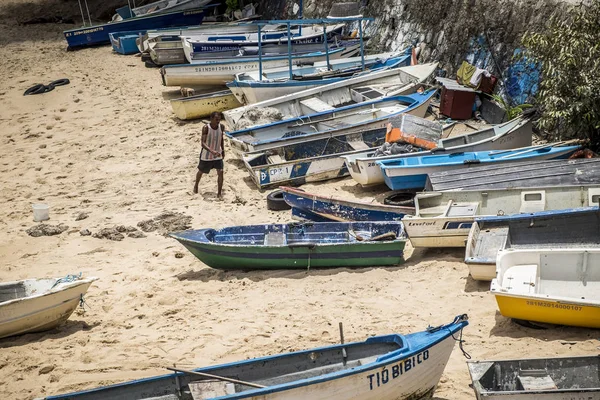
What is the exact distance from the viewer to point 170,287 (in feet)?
36.2

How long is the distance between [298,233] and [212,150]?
117 inches

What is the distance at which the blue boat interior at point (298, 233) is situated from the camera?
1137cm

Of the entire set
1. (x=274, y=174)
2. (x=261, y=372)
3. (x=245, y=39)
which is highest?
(x=245, y=39)

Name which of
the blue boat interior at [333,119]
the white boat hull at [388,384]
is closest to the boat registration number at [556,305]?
the white boat hull at [388,384]

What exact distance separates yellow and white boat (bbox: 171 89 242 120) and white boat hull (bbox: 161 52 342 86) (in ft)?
5.05

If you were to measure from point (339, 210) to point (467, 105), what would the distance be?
5622mm

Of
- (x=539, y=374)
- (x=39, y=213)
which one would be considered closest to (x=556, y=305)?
(x=539, y=374)

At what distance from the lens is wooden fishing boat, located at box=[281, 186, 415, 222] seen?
11906mm

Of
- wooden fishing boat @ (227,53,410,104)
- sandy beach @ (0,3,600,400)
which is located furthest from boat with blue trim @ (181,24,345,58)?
sandy beach @ (0,3,600,400)

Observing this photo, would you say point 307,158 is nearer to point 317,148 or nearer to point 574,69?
point 317,148

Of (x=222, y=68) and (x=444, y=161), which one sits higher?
(x=222, y=68)

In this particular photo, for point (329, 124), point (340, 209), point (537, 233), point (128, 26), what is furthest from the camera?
point (128, 26)

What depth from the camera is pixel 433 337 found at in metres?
7.52

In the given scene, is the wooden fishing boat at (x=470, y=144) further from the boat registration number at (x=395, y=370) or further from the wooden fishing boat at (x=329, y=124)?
the boat registration number at (x=395, y=370)
